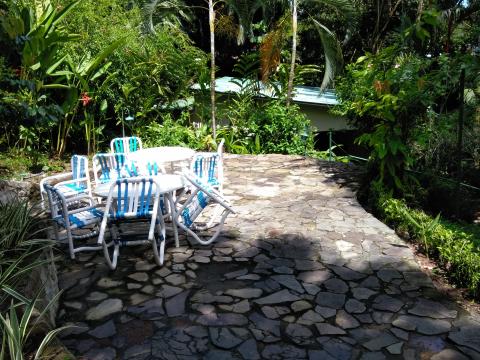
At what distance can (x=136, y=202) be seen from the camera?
13.6 ft

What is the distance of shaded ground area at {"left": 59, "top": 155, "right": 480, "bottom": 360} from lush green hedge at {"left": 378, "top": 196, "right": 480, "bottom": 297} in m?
0.20

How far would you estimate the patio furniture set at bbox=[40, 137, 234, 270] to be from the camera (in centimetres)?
415

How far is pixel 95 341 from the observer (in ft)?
10.5

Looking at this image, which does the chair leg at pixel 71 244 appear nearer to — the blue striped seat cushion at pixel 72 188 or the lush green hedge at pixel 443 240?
the blue striped seat cushion at pixel 72 188

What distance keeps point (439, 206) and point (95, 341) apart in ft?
17.4

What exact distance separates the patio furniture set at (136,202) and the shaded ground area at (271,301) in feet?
0.80

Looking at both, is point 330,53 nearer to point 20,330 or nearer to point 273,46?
point 273,46

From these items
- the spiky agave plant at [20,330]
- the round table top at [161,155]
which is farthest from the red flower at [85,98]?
the spiky agave plant at [20,330]

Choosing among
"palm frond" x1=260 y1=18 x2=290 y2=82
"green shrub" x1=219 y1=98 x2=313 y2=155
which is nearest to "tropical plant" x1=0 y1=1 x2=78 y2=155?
"green shrub" x1=219 y1=98 x2=313 y2=155

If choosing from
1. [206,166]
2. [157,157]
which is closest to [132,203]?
[206,166]

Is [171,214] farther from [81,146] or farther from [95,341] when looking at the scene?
[81,146]

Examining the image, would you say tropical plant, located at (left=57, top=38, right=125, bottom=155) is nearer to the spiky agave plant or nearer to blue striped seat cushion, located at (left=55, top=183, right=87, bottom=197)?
blue striped seat cushion, located at (left=55, top=183, right=87, bottom=197)

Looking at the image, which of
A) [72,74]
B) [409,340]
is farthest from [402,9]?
[409,340]

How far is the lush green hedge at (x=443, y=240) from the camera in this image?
3.92 meters
